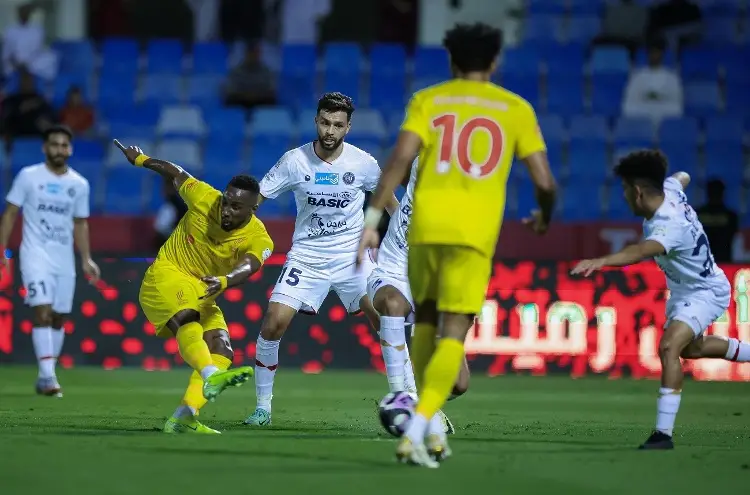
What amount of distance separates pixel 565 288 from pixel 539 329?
54cm

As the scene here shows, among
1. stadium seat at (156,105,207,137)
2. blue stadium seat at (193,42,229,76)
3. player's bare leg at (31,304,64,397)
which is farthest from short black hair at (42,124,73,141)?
blue stadium seat at (193,42,229,76)

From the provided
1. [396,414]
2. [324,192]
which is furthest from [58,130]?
[396,414]

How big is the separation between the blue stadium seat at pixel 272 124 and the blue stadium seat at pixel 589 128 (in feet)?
12.5

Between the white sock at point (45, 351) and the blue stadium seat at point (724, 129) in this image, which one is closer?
the white sock at point (45, 351)

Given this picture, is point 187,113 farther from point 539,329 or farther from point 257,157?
point 539,329

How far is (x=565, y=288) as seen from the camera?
1534 centimetres

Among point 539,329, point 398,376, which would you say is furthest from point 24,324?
point 398,376

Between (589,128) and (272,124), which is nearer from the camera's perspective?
(589,128)

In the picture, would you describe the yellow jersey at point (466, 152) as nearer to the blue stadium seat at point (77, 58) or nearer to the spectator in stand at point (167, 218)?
the spectator in stand at point (167, 218)

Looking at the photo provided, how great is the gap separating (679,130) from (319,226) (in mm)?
9882

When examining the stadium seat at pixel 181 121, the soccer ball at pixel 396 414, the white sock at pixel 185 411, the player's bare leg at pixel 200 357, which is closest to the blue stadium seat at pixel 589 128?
the stadium seat at pixel 181 121

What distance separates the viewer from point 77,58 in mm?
20844

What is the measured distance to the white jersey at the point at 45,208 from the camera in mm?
12742

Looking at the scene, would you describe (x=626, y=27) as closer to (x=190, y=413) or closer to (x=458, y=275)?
(x=190, y=413)
